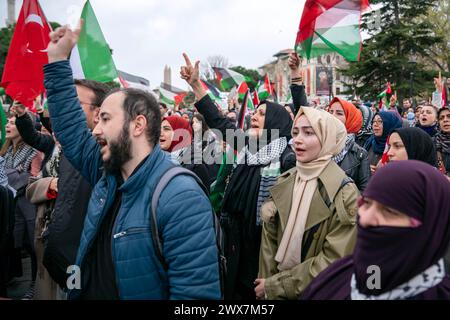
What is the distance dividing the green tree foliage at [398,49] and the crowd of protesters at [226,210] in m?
25.8

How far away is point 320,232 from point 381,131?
10.7 feet

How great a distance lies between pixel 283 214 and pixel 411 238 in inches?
55.5

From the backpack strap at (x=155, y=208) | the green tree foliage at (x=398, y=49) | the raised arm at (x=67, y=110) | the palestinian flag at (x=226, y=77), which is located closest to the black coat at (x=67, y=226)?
the raised arm at (x=67, y=110)

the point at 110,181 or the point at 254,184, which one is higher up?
the point at 110,181

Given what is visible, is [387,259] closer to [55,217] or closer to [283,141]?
[55,217]

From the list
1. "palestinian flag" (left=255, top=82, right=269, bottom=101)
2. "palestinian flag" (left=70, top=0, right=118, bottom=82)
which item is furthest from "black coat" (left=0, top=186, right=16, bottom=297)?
"palestinian flag" (left=255, top=82, right=269, bottom=101)

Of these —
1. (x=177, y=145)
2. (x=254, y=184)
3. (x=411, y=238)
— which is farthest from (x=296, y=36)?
(x=411, y=238)

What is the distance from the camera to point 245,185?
384 centimetres

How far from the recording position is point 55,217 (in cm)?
288

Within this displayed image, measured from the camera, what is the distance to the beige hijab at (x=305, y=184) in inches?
114

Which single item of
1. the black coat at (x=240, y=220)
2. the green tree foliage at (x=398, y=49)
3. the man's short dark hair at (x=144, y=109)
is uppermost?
the green tree foliage at (x=398, y=49)

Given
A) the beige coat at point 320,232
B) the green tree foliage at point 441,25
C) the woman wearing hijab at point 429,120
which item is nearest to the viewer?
the beige coat at point 320,232

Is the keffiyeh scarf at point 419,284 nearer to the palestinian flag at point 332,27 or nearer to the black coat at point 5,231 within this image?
the palestinian flag at point 332,27

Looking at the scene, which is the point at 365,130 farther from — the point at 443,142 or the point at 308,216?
the point at 308,216
